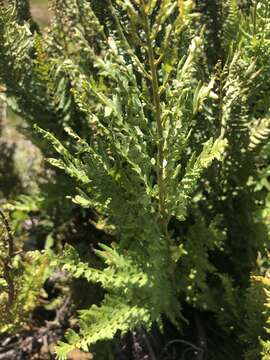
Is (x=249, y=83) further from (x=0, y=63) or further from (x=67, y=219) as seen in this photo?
(x=67, y=219)

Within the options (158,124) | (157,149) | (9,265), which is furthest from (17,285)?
(158,124)

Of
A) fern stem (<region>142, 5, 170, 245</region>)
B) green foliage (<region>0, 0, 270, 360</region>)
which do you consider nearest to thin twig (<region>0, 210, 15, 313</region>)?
green foliage (<region>0, 0, 270, 360</region>)

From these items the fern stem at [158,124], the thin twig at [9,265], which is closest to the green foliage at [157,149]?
the fern stem at [158,124]

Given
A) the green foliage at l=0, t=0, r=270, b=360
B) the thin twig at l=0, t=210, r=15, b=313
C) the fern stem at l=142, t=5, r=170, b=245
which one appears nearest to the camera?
the fern stem at l=142, t=5, r=170, b=245

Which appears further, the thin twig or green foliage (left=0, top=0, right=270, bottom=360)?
the thin twig

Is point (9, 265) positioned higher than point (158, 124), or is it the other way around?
point (158, 124)

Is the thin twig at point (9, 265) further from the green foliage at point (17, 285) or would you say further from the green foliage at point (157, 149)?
the green foliage at point (157, 149)

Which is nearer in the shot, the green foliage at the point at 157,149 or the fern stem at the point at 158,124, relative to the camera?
the fern stem at the point at 158,124

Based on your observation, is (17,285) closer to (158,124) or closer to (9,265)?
(9,265)

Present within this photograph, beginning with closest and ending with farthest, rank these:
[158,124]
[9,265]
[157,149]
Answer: [158,124] < [157,149] < [9,265]

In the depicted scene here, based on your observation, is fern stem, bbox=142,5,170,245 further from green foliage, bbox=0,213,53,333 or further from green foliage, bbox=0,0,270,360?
green foliage, bbox=0,213,53,333

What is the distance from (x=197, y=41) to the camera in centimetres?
90

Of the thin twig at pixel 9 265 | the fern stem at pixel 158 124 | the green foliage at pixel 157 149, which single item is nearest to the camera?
the fern stem at pixel 158 124

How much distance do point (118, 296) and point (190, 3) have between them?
686 mm
